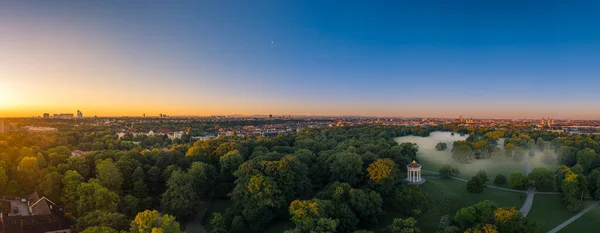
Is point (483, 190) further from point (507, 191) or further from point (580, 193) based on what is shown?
point (580, 193)

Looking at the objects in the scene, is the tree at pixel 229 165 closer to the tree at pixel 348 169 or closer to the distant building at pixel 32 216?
the tree at pixel 348 169

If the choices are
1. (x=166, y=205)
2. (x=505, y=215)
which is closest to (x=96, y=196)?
(x=166, y=205)

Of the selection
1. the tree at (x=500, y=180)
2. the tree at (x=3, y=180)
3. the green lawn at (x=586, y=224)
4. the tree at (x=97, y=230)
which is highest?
the tree at (x=3, y=180)

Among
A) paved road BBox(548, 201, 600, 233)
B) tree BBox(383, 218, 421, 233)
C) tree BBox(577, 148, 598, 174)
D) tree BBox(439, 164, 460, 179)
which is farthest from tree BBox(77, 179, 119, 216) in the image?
tree BBox(577, 148, 598, 174)

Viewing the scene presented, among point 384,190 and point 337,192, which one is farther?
point 384,190

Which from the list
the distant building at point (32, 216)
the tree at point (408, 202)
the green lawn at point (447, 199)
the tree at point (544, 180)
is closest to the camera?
the distant building at point (32, 216)

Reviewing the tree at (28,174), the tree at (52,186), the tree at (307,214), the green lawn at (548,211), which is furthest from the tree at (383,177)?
the tree at (28,174)
